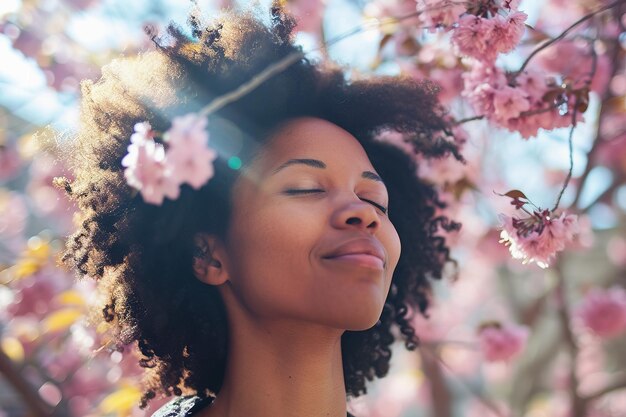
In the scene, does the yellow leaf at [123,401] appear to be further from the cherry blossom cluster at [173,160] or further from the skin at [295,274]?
the cherry blossom cluster at [173,160]

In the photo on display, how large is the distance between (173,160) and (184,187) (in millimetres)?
377

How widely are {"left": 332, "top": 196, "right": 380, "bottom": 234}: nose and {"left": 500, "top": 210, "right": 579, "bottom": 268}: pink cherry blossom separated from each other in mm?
384

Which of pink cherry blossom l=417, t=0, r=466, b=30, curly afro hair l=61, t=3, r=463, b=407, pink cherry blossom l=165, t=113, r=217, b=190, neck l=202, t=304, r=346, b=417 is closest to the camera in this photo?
pink cherry blossom l=165, t=113, r=217, b=190

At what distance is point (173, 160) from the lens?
4.41ft

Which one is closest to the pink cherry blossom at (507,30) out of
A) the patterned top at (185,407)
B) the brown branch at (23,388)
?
the patterned top at (185,407)

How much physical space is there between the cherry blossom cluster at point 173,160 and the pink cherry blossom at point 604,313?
7.60 ft

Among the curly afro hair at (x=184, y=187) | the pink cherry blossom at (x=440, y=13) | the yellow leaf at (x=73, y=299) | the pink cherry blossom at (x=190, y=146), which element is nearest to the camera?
the pink cherry blossom at (x=190, y=146)

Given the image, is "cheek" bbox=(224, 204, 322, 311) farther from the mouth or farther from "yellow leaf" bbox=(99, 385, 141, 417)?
"yellow leaf" bbox=(99, 385, 141, 417)

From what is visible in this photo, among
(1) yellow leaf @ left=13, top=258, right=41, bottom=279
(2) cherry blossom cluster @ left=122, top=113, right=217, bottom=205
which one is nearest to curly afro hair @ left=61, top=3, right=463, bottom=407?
(2) cherry blossom cluster @ left=122, top=113, right=217, bottom=205

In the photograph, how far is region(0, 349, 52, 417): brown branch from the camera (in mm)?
1938

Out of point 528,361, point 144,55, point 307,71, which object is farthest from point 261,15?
point 528,361

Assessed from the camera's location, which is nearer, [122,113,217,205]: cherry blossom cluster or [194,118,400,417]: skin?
[122,113,217,205]: cherry blossom cluster

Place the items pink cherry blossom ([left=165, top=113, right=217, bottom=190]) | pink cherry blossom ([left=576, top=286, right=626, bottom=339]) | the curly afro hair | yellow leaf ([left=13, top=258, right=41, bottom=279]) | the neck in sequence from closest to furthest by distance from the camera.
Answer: pink cherry blossom ([left=165, top=113, right=217, bottom=190]) → the neck → the curly afro hair → yellow leaf ([left=13, top=258, right=41, bottom=279]) → pink cherry blossom ([left=576, top=286, right=626, bottom=339])

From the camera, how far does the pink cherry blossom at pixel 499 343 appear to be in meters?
2.87
